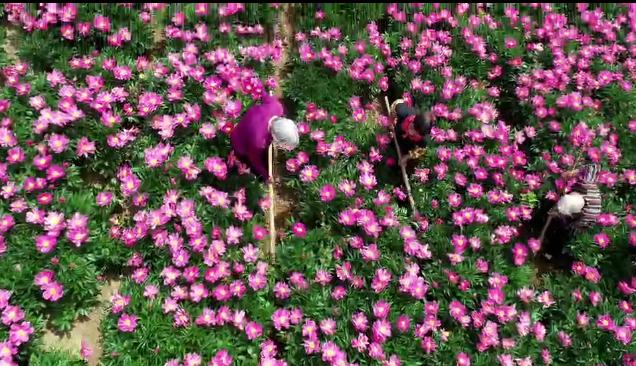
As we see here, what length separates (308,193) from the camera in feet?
14.3

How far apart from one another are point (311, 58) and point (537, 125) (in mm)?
2470

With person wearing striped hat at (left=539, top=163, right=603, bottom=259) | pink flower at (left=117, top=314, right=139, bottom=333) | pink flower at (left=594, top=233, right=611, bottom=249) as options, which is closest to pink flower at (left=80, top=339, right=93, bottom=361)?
pink flower at (left=117, top=314, right=139, bottom=333)

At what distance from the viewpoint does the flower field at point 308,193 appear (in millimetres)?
3645

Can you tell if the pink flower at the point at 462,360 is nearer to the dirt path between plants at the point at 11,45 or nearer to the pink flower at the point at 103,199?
the pink flower at the point at 103,199

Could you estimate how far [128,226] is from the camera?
398 centimetres

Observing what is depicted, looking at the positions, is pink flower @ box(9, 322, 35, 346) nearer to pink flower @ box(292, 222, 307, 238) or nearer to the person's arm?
the person's arm

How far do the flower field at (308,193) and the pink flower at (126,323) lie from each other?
0.02 meters

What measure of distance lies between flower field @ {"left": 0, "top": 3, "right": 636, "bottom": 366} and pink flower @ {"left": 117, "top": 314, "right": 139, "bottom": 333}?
0.08 feet

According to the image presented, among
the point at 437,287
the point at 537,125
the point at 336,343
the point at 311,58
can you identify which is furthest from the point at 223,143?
the point at 537,125

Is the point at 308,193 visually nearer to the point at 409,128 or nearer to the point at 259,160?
the point at 259,160

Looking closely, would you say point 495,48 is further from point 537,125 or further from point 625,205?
point 625,205

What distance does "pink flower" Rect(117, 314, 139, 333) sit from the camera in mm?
3469

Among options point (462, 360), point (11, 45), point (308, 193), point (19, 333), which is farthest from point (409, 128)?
point (11, 45)

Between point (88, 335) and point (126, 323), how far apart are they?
50 centimetres
